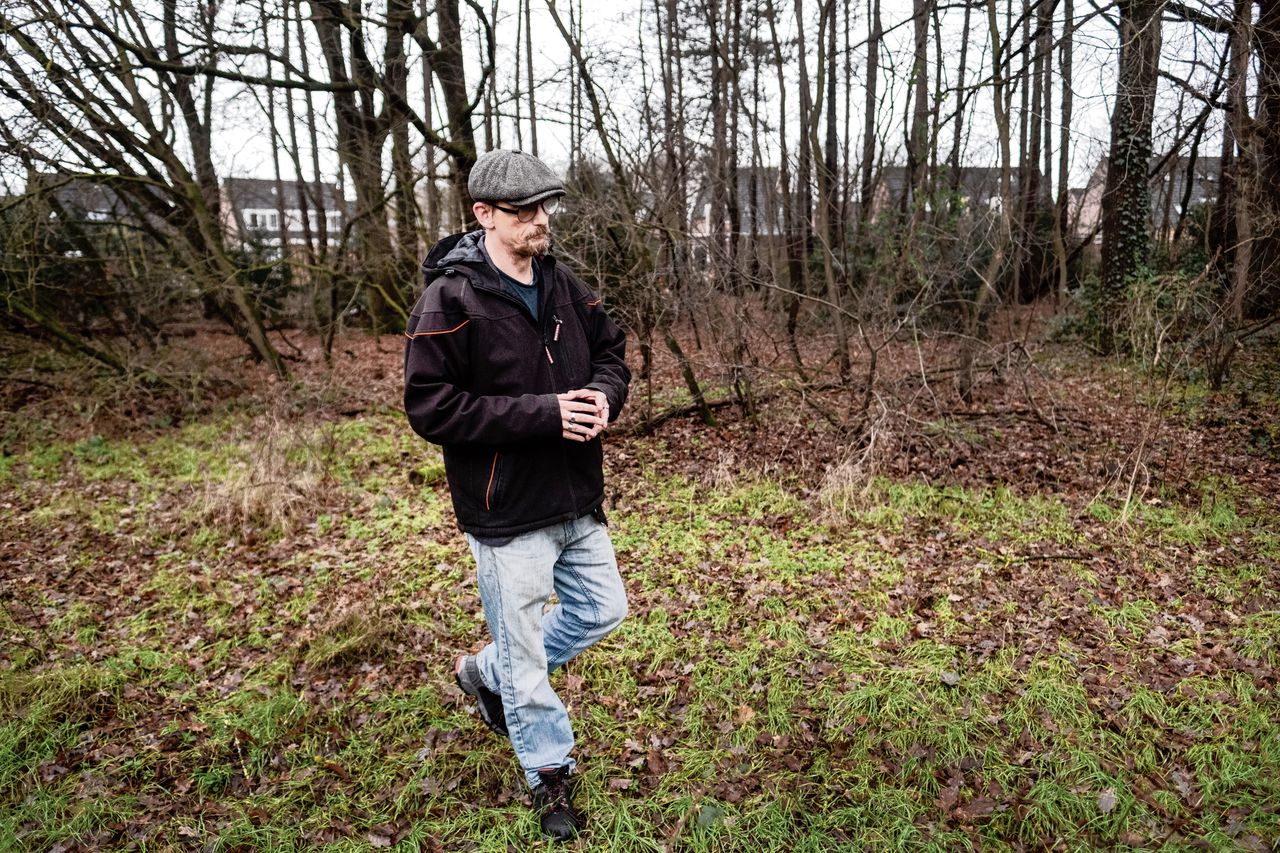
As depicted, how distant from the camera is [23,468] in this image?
7891mm

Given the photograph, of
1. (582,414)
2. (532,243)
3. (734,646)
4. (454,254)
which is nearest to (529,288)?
(532,243)

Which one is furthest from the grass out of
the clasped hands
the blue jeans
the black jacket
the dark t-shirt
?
the dark t-shirt

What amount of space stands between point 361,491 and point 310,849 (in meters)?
4.32

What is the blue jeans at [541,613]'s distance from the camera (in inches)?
99.4

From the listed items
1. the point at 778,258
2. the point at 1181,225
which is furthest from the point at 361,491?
the point at 1181,225

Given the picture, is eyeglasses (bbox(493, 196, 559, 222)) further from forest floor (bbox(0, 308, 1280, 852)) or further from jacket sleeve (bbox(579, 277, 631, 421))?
forest floor (bbox(0, 308, 1280, 852))

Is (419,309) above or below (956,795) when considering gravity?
above

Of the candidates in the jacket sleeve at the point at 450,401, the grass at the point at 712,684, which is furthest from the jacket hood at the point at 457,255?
the grass at the point at 712,684

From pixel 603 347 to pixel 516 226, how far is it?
0.58 meters

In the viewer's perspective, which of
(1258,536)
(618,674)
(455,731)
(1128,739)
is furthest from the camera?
(1258,536)

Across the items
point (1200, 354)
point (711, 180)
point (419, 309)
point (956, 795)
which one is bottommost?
point (956, 795)

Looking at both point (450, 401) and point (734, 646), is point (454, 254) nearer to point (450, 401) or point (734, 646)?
point (450, 401)

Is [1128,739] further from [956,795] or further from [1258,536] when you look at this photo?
[1258,536]

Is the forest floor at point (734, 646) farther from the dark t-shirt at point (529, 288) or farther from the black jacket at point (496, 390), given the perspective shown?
the dark t-shirt at point (529, 288)
